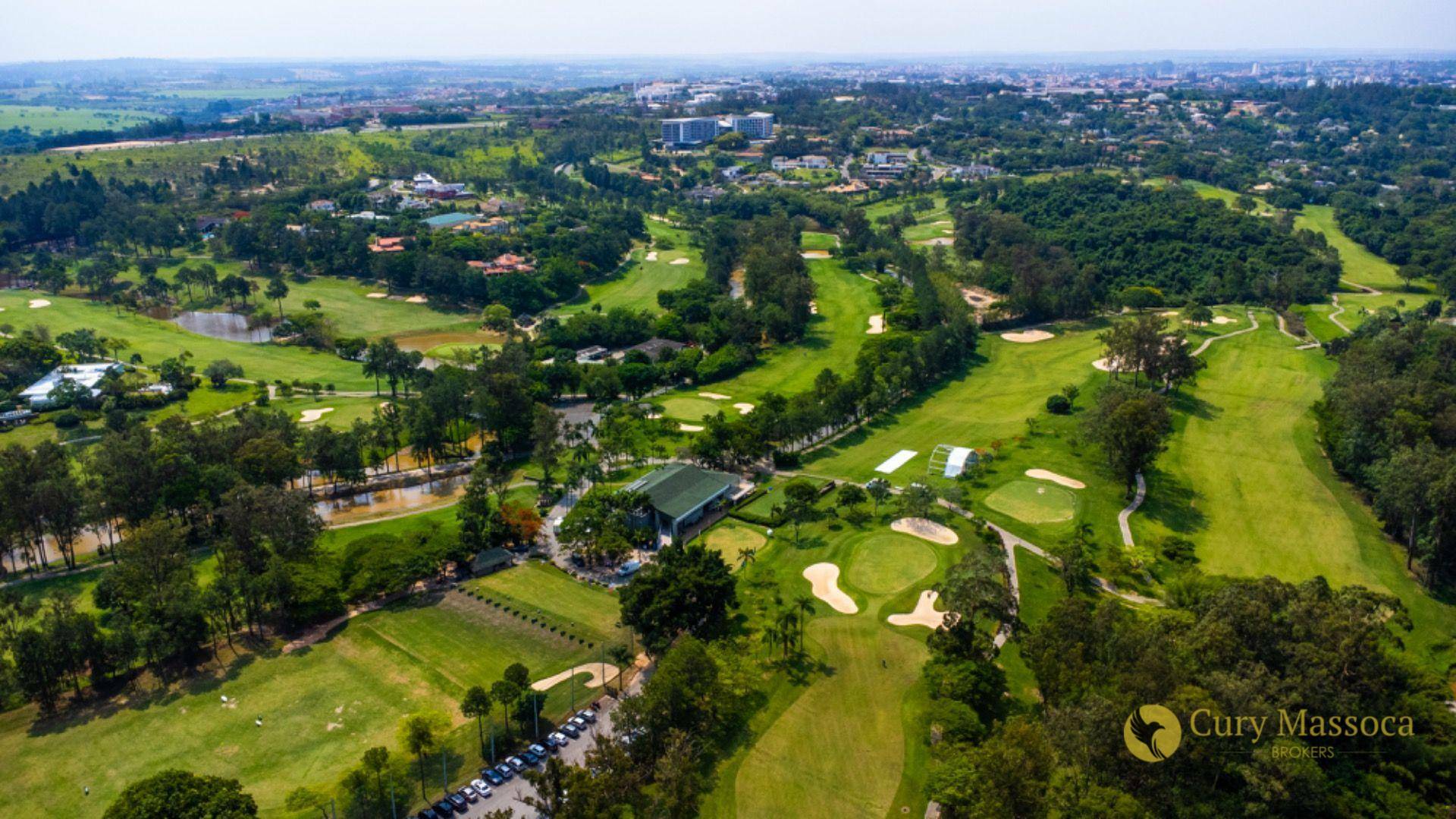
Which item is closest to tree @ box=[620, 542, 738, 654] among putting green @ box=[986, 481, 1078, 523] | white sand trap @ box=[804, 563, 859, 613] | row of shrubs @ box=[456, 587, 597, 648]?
row of shrubs @ box=[456, 587, 597, 648]

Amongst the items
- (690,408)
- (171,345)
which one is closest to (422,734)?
(690,408)

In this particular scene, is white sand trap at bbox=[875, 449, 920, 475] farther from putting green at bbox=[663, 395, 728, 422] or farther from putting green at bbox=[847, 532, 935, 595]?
putting green at bbox=[663, 395, 728, 422]

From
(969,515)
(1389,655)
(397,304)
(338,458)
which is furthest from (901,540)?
(397,304)

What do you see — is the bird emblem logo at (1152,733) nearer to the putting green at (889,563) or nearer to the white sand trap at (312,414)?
the putting green at (889,563)

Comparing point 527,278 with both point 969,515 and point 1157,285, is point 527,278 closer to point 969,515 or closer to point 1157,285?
point 969,515

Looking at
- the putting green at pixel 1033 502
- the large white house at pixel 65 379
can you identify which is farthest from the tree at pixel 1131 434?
the large white house at pixel 65 379

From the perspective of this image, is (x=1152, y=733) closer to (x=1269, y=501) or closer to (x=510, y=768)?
(x=510, y=768)

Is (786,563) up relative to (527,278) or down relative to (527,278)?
down
